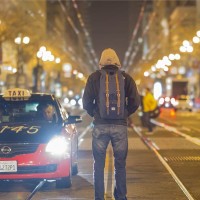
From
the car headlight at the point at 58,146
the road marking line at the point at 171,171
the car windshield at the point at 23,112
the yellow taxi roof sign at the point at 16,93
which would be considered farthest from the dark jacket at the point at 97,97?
the yellow taxi roof sign at the point at 16,93

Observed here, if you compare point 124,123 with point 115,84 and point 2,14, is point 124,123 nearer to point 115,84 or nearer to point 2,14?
point 115,84

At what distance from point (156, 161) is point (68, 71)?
293 ft

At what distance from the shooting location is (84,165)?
14148mm

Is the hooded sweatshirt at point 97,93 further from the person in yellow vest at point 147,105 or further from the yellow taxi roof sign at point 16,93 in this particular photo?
the person in yellow vest at point 147,105

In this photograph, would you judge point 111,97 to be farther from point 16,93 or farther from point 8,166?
point 16,93

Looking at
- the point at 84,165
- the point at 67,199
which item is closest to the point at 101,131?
the point at 67,199

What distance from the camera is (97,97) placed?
8023 mm

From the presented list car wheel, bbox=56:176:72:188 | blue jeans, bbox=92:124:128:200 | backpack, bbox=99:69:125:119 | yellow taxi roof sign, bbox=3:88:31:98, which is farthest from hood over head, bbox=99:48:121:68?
yellow taxi roof sign, bbox=3:88:31:98

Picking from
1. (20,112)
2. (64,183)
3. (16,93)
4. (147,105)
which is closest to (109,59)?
(64,183)

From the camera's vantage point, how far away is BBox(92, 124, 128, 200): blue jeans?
8.04 meters

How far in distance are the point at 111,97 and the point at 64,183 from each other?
3.21 m

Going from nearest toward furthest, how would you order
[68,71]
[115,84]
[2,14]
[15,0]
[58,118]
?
[115,84] < [58,118] < [2,14] < [15,0] < [68,71]

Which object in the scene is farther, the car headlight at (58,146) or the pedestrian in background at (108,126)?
the car headlight at (58,146)

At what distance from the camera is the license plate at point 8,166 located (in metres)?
10.1
